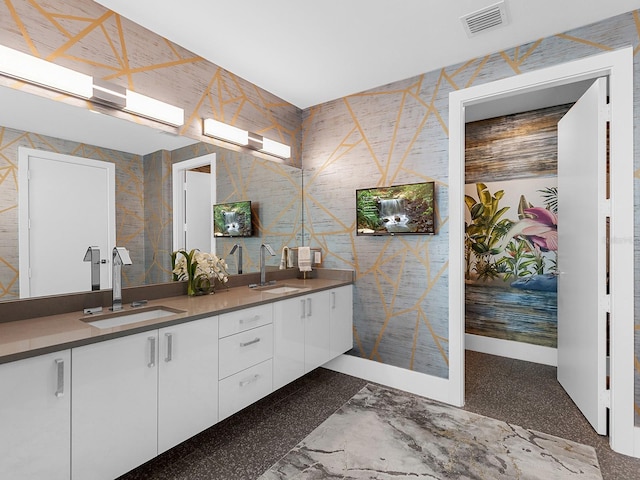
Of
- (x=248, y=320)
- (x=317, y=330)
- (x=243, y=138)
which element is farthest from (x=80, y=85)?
(x=317, y=330)

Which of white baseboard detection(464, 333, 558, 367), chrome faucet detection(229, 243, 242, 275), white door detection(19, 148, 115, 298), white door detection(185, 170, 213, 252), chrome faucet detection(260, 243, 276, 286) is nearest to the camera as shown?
white door detection(19, 148, 115, 298)

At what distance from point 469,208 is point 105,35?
11.4 feet

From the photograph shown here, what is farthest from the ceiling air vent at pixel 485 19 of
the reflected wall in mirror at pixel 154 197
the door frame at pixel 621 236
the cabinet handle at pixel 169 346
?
the cabinet handle at pixel 169 346

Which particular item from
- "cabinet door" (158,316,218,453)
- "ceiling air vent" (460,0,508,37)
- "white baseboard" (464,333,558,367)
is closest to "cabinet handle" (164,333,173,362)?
"cabinet door" (158,316,218,453)

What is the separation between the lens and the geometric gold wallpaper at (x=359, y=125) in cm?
184

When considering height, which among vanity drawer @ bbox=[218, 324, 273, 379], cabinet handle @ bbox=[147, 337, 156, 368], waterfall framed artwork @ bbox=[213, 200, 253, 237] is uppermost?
waterfall framed artwork @ bbox=[213, 200, 253, 237]

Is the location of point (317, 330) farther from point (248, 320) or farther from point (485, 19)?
point (485, 19)

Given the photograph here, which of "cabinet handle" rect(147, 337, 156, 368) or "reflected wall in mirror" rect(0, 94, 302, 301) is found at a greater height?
"reflected wall in mirror" rect(0, 94, 302, 301)

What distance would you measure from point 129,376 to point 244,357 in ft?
2.17

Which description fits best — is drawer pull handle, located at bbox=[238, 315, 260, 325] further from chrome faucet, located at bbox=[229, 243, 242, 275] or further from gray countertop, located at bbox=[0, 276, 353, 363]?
chrome faucet, located at bbox=[229, 243, 242, 275]

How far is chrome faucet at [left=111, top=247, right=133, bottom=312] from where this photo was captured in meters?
1.83

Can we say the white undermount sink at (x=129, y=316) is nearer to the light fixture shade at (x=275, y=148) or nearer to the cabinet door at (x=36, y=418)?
the cabinet door at (x=36, y=418)

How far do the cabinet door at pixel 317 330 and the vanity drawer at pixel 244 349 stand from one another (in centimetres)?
42

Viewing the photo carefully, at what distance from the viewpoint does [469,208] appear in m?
3.72
